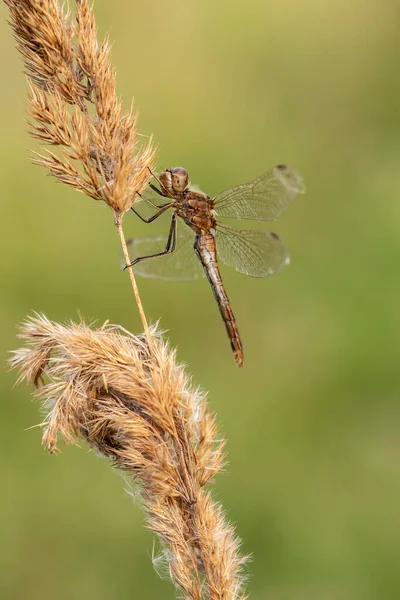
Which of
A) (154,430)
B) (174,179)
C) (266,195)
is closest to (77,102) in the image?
(154,430)

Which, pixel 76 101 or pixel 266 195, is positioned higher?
pixel 266 195

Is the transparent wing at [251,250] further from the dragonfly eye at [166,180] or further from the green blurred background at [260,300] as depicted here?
the green blurred background at [260,300]

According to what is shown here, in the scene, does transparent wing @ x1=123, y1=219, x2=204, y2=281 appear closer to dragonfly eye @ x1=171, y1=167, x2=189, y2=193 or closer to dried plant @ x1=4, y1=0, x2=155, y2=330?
dragonfly eye @ x1=171, y1=167, x2=189, y2=193

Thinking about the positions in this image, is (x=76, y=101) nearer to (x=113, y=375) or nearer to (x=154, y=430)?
(x=113, y=375)

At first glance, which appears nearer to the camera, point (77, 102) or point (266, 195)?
point (77, 102)

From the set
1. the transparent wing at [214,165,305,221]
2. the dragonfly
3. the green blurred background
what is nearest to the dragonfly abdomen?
the dragonfly

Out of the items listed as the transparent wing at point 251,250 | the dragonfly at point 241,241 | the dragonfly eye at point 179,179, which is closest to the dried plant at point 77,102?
the dragonfly eye at point 179,179
